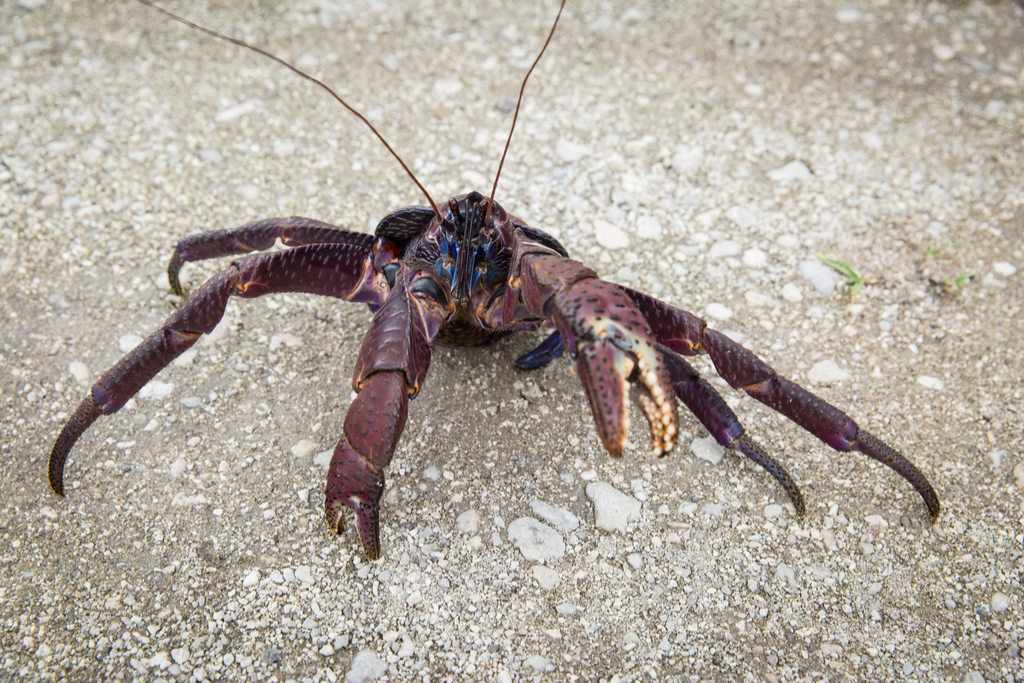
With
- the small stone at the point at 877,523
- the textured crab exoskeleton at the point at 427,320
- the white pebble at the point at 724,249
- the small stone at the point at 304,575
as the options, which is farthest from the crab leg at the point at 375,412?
the white pebble at the point at 724,249

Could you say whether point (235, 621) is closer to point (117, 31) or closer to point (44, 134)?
point (44, 134)

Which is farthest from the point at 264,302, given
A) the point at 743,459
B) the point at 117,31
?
the point at 117,31

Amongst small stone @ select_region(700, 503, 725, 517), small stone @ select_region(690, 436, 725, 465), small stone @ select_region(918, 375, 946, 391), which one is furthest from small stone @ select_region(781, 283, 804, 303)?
small stone @ select_region(700, 503, 725, 517)

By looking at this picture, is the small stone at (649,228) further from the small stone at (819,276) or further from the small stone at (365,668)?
the small stone at (365,668)

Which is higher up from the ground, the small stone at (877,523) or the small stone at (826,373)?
the small stone at (826,373)

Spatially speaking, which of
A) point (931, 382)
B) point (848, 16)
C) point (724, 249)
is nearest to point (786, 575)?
→ point (931, 382)

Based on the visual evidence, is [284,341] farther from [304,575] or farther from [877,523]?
[877,523]

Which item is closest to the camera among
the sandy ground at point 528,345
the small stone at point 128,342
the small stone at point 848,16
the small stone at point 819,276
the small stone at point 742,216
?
the sandy ground at point 528,345
